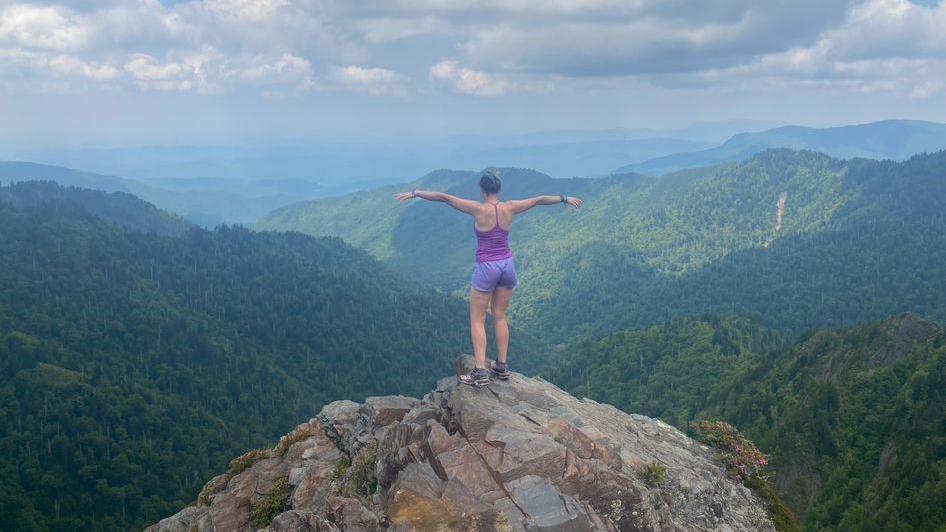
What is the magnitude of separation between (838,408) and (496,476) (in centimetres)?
7118

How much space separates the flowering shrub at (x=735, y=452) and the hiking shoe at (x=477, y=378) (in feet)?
28.9

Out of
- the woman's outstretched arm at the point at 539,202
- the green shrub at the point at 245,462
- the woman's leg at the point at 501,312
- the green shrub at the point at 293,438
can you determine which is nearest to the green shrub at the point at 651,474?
the woman's leg at the point at 501,312

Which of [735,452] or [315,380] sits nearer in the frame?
[735,452]

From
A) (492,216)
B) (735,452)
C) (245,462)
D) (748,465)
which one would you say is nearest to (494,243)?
(492,216)

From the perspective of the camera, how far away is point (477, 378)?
20500 mm

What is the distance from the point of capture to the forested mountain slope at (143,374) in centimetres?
9531

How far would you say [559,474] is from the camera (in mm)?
15922

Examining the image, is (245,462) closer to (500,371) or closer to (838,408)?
(500,371)

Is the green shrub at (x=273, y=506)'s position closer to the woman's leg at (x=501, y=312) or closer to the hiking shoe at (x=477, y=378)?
the hiking shoe at (x=477, y=378)

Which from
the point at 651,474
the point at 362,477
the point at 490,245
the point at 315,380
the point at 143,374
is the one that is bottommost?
the point at 315,380

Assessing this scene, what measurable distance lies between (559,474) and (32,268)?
7916 inches

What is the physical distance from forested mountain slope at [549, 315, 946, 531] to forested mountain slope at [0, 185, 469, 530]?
65.3 m

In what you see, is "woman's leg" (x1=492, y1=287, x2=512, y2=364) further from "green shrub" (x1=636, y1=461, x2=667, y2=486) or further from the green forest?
the green forest

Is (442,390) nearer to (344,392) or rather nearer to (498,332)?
(498,332)
